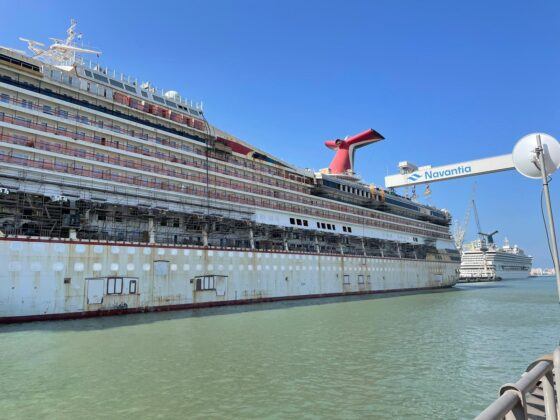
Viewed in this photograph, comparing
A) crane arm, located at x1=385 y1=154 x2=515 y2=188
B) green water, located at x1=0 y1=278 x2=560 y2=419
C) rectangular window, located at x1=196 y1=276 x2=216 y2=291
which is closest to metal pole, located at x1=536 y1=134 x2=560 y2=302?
green water, located at x1=0 y1=278 x2=560 y2=419

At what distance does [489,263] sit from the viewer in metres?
115

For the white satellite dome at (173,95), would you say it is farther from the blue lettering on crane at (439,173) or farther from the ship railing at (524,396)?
the ship railing at (524,396)

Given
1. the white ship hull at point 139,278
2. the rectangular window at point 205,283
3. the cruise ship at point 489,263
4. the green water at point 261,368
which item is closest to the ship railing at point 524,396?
the green water at point 261,368

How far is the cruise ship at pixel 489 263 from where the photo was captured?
114m

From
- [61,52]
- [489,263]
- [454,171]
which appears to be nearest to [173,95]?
[61,52]

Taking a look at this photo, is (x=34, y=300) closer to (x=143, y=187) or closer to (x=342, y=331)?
(x=143, y=187)

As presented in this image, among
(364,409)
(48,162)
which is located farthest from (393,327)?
(48,162)

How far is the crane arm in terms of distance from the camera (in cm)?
3709

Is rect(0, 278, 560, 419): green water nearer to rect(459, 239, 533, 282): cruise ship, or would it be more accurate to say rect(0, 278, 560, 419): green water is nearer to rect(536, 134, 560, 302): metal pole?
rect(536, 134, 560, 302): metal pole

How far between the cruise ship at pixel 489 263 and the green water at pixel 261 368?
101022 millimetres

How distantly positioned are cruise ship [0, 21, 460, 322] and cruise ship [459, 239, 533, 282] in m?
83.1

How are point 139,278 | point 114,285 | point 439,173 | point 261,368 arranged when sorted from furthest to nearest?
point 439,173 < point 139,278 < point 114,285 < point 261,368

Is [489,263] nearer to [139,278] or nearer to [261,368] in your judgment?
[139,278]

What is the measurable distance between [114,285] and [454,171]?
Result: 32.1m
